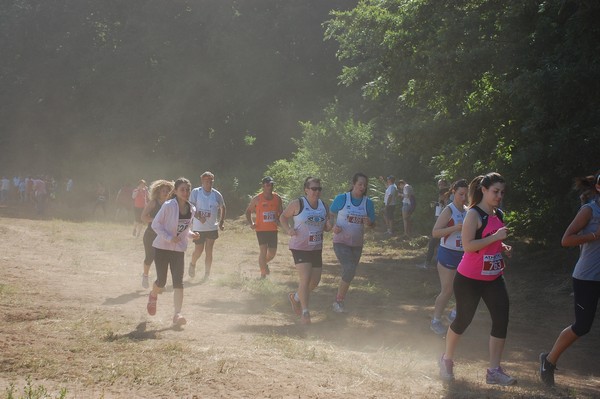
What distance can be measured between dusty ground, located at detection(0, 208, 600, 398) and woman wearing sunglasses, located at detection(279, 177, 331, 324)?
56 cm

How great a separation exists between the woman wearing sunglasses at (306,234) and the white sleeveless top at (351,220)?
0.85 feet

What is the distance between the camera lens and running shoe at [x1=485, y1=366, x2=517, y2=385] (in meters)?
6.79

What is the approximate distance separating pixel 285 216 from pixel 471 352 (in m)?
3.03

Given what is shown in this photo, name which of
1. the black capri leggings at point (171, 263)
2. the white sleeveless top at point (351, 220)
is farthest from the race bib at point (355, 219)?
the black capri leggings at point (171, 263)

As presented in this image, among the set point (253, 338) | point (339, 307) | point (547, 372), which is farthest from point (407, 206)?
point (547, 372)

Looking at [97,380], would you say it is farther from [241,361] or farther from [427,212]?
[427,212]

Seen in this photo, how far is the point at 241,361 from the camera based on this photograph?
7.40 meters

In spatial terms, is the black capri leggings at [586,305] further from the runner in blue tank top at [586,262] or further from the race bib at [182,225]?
the race bib at [182,225]

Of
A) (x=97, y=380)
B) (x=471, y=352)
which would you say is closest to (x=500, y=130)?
(x=471, y=352)

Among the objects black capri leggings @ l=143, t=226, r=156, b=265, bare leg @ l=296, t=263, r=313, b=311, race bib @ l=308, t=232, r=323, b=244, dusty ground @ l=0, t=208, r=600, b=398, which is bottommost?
dusty ground @ l=0, t=208, r=600, b=398

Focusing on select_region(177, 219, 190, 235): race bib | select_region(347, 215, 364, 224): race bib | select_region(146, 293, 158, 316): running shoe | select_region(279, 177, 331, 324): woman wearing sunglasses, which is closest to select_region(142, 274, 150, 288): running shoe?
select_region(146, 293, 158, 316): running shoe

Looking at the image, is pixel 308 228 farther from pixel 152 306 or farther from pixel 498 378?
pixel 498 378

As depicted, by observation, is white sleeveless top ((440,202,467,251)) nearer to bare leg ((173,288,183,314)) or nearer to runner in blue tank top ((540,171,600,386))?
runner in blue tank top ((540,171,600,386))

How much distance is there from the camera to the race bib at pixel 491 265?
22.3 feet
